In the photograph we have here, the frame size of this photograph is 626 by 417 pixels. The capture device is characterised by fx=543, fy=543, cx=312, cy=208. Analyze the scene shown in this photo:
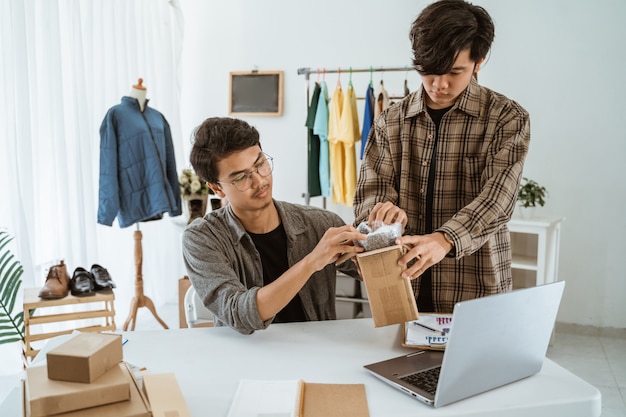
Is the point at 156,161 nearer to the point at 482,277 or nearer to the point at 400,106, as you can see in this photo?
the point at 400,106

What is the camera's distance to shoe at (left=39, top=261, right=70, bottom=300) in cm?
265

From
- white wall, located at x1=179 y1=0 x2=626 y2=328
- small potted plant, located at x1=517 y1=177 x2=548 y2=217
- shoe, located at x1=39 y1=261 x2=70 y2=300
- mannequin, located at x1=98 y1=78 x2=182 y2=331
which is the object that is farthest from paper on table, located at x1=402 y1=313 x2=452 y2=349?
white wall, located at x1=179 y1=0 x2=626 y2=328

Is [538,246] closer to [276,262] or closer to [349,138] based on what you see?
[349,138]

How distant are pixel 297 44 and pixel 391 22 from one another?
79 cm

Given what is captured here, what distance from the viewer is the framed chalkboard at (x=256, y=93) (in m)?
4.52

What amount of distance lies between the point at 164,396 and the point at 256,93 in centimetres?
374

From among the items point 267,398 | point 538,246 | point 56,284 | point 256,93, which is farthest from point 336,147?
point 267,398

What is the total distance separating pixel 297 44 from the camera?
4441mm

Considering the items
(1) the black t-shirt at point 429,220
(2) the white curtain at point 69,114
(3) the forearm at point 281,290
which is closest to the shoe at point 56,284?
(2) the white curtain at point 69,114

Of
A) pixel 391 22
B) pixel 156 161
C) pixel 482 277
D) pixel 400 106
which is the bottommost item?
pixel 482 277

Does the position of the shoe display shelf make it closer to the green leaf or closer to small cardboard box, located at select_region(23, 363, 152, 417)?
the green leaf

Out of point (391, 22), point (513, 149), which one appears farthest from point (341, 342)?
point (391, 22)

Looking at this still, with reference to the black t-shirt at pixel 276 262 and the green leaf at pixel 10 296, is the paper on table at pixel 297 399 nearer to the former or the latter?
the black t-shirt at pixel 276 262

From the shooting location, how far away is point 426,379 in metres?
1.19
